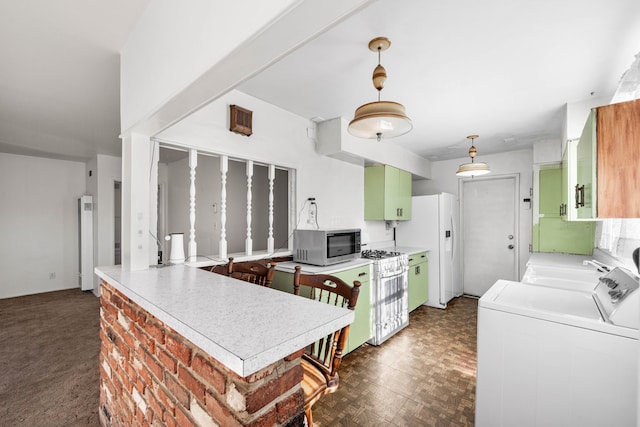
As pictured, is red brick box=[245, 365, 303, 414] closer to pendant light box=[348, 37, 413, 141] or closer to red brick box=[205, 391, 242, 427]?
red brick box=[205, 391, 242, 427]

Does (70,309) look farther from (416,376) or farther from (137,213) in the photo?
(416,376)

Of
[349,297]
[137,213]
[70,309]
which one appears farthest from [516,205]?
[70,309]

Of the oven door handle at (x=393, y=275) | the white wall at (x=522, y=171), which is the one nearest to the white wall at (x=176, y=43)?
the oven door handle at (x=393, y=275)

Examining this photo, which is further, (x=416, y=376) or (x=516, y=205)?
(x=516, y=205)

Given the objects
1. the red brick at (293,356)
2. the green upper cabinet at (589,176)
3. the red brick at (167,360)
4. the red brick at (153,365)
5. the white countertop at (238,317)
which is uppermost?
the green upper cabinet at (589,176)

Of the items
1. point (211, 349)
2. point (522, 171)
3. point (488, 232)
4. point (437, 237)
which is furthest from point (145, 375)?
point (522, 171)

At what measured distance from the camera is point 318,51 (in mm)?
1920

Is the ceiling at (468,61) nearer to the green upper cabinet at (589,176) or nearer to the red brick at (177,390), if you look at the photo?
the green upper cabinet at (589,176)

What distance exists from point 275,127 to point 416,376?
2.57 metres

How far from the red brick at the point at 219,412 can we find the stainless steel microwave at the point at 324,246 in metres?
1.87

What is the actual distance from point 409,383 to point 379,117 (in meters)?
2.05

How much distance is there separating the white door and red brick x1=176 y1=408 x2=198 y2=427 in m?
5.00

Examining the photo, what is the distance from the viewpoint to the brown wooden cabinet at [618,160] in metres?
1.28

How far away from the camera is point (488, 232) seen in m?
4.79
